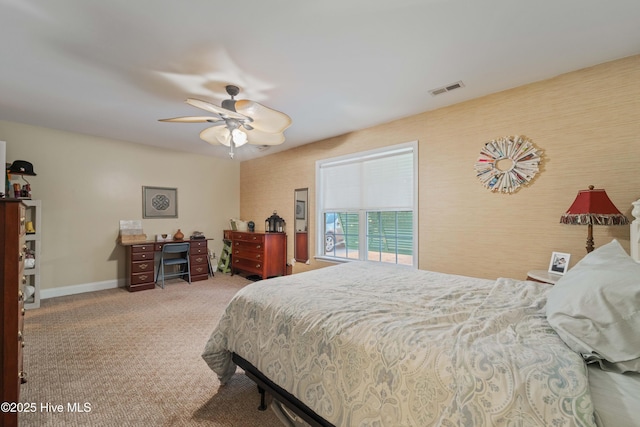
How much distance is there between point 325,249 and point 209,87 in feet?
9.56

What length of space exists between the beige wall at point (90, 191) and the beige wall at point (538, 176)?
13.4 ft

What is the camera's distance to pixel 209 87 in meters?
2.62

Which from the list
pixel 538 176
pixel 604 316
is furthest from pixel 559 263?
pixel 604 316

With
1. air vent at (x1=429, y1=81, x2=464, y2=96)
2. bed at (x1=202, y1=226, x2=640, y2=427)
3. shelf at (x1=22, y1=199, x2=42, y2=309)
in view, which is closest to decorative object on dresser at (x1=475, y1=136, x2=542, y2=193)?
air vent at (x1=429, y1=81, x2=464, y2=96)

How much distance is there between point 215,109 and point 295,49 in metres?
0.80

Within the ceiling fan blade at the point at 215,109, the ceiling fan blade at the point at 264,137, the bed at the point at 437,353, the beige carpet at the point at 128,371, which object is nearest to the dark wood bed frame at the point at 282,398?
the bed at the point at 437,353

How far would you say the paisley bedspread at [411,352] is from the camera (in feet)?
2.73

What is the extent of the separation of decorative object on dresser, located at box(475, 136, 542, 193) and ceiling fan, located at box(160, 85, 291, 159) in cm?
206

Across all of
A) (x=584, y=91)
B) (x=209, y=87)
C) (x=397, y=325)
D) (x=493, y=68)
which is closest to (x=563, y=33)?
(x=493, y=68)

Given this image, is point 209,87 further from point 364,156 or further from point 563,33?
point 563,33

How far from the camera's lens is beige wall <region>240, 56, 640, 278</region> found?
7.11 ft

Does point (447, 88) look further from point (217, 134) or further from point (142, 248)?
point (142, 248)

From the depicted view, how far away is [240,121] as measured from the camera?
260cm

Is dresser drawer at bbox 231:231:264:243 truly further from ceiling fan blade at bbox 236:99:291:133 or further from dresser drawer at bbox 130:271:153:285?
ceiling fan blade at bbox 236:99:291:133
